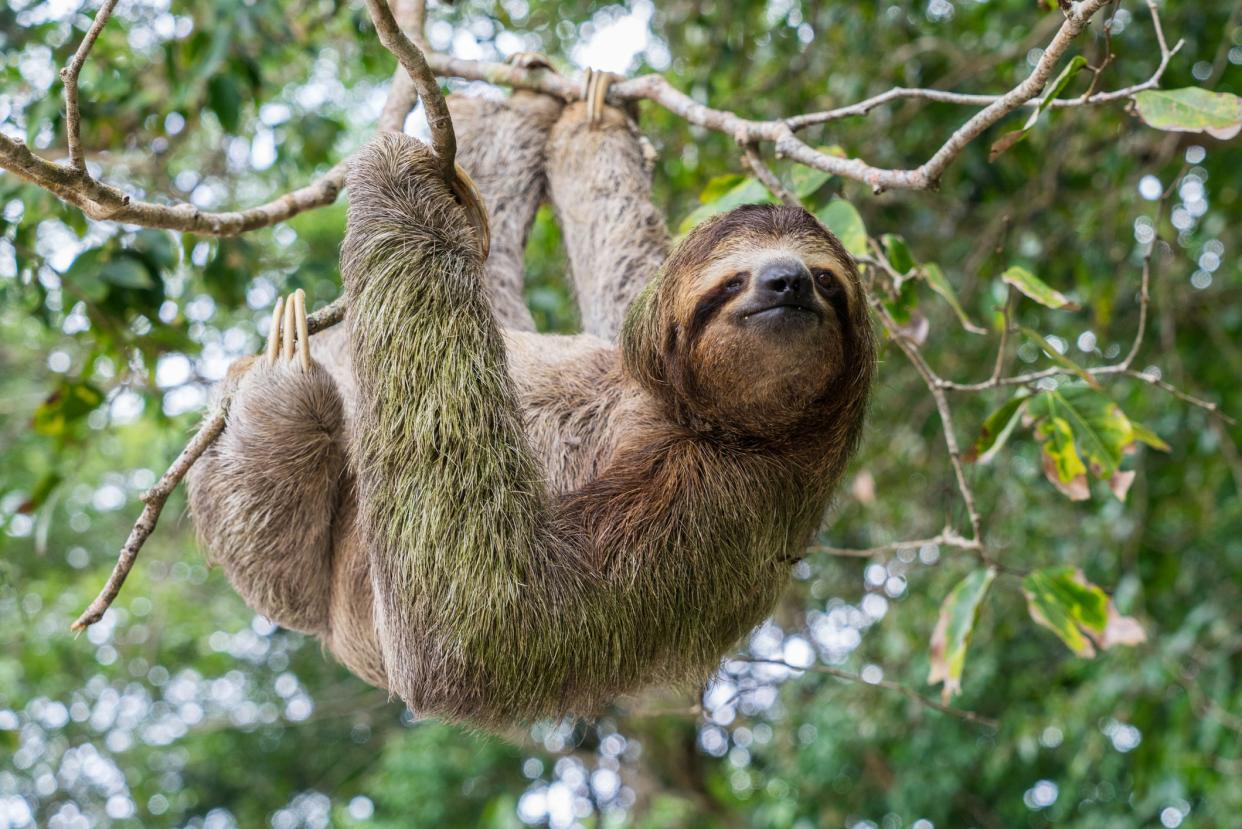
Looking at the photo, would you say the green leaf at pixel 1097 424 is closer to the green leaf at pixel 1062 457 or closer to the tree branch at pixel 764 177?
the green leaf at pixel 1062 457

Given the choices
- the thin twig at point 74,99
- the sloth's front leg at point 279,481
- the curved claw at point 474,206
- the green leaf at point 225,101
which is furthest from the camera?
the green leaf at point 225,101

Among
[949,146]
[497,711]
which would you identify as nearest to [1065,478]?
[949,146]

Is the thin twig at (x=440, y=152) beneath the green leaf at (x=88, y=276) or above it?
above

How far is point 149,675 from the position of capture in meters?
24.8

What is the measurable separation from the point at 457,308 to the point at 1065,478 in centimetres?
300

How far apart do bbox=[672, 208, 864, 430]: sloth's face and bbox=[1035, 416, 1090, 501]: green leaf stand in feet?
4.21

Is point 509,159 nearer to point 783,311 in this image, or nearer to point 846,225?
point 846,225

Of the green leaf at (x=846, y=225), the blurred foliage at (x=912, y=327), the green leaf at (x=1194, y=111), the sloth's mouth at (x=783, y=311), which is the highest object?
the green leaf at (x=1194, y=111)

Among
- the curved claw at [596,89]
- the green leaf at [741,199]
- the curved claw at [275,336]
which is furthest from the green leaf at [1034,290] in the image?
the curved claw at [275,336]

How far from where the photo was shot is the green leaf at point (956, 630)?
562cm

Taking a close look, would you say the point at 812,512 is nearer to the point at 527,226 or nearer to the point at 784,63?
the point at 527,226

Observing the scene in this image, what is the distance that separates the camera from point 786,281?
4457 mm

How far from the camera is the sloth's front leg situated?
497 centimetres

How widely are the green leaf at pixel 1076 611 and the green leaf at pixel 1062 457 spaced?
0.43m
